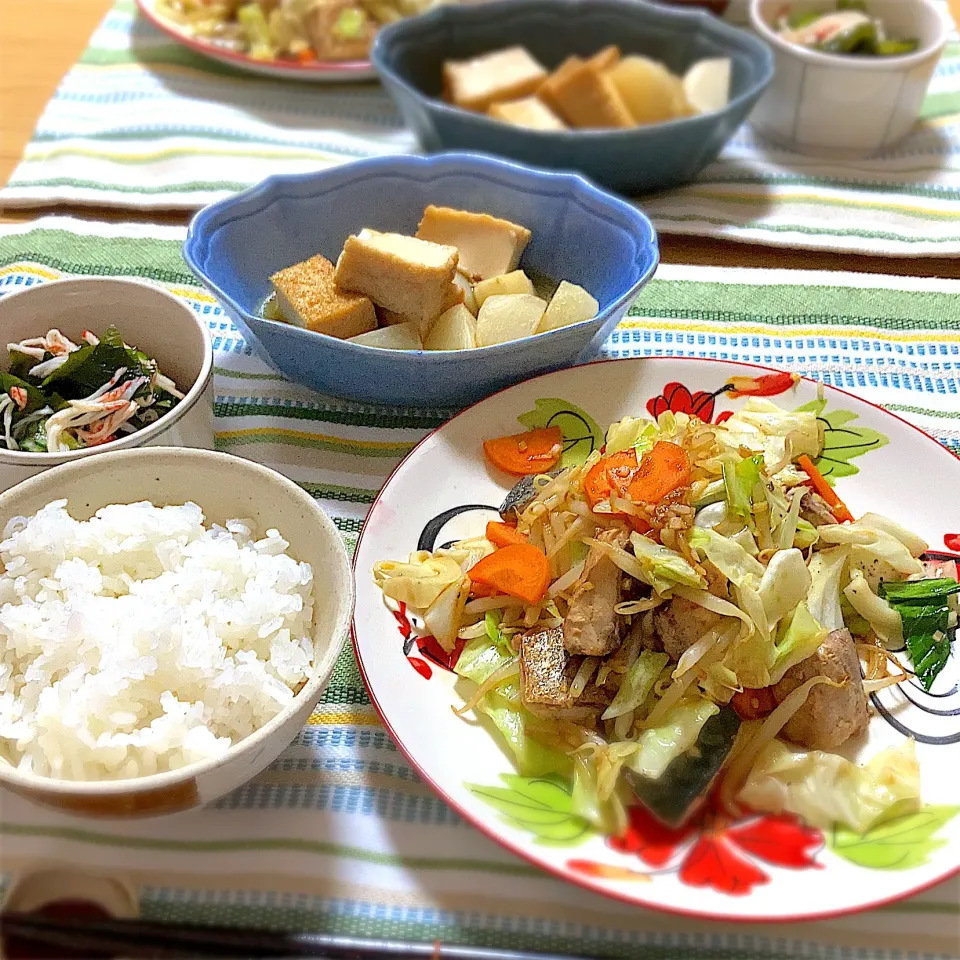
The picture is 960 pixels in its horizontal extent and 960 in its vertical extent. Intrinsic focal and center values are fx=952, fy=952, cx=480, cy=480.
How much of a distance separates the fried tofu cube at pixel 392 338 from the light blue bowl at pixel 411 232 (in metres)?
0.06

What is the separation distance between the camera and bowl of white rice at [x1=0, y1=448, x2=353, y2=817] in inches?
40.3

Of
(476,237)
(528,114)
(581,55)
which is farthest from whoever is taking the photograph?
(581,55)

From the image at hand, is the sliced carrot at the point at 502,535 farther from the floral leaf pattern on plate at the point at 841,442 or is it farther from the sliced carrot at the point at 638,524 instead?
the floral leaf pattern on plate at the point at 841,442

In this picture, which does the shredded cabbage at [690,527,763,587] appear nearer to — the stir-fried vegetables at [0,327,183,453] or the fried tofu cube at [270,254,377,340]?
the fried tofu cube at [270,254,377,340]

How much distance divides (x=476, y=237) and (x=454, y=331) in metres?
0.25

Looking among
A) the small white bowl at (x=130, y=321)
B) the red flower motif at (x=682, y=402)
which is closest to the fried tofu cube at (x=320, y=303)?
the small white bowl at (x=130, y=321)

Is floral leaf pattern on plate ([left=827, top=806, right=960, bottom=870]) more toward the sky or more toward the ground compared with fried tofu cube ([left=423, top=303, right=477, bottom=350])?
more toward the ground

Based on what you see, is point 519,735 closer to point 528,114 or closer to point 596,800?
point 596,800

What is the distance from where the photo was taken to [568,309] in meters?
1.62

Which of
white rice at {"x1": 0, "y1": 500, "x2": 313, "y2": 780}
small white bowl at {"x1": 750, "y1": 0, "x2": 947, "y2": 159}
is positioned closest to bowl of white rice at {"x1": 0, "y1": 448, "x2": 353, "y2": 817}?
white rice at {"x1": 0, "y1": 500, "x2": 313, "y2": 780}

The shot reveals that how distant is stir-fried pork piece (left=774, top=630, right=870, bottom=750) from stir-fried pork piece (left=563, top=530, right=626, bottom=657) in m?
0.23

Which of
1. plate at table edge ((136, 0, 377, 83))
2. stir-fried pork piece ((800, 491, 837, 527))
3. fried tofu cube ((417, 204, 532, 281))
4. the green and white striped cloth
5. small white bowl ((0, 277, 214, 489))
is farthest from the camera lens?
plate at table edge ((136, 0, 377, 83))

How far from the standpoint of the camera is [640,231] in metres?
1.72

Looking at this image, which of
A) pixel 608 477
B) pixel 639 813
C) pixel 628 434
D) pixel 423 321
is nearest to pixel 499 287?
pixel 423 321
